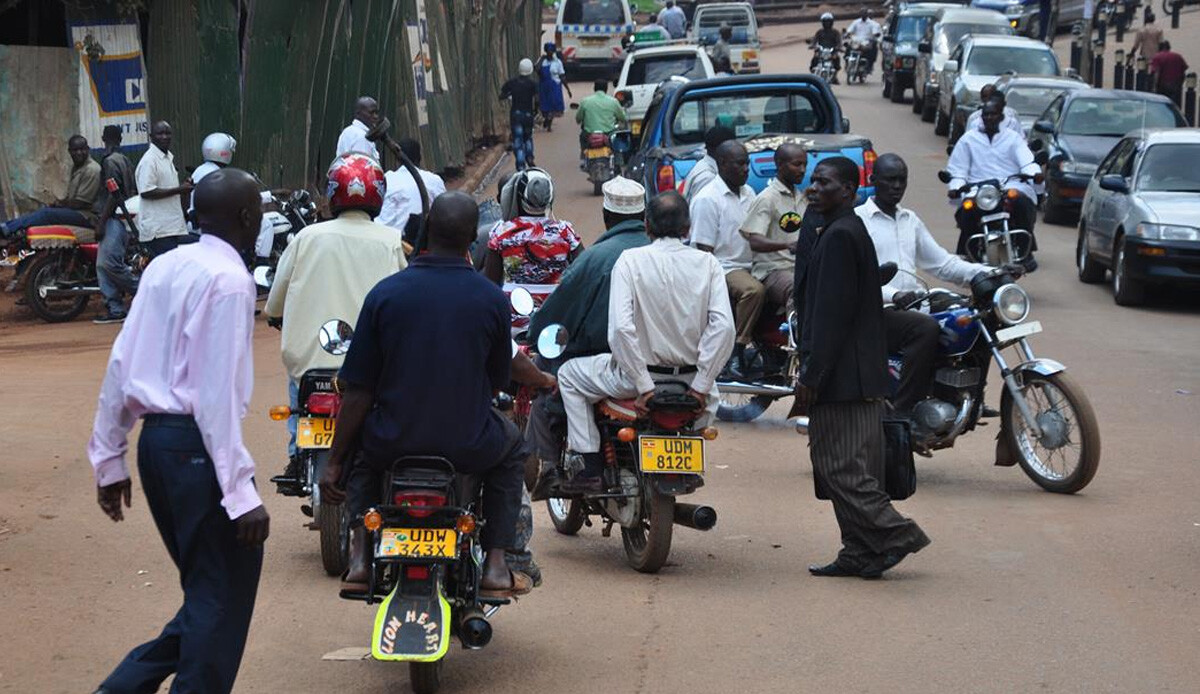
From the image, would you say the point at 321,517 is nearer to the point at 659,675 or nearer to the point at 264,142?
the point at 659,675

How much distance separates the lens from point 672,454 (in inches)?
293

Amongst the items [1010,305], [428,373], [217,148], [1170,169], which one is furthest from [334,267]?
[1170,169]

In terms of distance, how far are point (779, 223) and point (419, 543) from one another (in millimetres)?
6439

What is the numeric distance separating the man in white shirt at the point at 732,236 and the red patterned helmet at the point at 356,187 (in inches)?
177

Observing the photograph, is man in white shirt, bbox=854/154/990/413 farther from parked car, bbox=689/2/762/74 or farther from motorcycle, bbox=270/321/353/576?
parked car, bbox=689/2/762/74

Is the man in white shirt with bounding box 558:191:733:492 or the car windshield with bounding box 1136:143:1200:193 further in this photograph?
the car windshield with bounding box 1136:143:1200:193

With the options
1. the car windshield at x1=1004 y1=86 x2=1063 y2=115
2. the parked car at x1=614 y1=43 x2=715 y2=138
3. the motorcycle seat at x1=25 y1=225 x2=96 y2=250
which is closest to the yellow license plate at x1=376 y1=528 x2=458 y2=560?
the motorcycle seat at x1=25 y1=225 x2=96 y2=250

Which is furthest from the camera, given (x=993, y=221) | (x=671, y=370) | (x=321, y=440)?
(x=993, y=221)

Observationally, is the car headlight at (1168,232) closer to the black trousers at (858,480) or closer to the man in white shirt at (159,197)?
the man in white shirt at (159,197)

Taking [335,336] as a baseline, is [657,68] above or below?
below

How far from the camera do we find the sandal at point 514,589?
19.4 ft

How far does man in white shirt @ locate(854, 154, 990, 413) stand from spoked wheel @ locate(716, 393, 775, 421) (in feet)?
7.66

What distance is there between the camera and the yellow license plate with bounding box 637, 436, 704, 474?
24.3 ft

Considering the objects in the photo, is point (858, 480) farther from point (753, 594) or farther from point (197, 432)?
point (197, 432)
